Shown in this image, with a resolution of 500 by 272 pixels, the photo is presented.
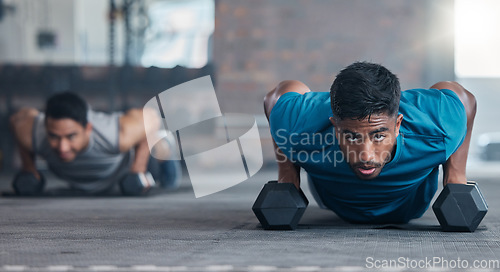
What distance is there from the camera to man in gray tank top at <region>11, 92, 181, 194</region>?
3082 mm

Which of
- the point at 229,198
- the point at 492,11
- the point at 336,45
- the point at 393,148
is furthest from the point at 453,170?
the point at 492,11

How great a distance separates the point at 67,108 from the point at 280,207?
5.41 feet

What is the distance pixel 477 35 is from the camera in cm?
659

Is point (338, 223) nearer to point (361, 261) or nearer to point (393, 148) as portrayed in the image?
point (393, 148)

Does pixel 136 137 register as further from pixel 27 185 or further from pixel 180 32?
pixel 180 32

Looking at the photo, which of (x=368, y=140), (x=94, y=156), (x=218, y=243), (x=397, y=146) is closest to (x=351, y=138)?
(x=368, y=140)

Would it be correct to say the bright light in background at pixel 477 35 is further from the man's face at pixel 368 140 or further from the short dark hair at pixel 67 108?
the man's face at pixel 368 140

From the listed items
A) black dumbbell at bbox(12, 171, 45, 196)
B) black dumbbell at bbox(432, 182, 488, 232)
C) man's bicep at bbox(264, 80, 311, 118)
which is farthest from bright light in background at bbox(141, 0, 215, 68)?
black dumbbell at bbox(432, 182, 488, 232)

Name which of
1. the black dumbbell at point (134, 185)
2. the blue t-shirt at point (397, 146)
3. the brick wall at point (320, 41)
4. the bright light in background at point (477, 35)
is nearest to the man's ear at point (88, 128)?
the black dumbbell at point (134, 185)

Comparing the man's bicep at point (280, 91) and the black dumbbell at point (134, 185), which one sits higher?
the man's bicep at point (280, 91)

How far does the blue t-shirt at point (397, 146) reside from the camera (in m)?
1.68

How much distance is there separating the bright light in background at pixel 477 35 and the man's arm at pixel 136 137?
3.58m

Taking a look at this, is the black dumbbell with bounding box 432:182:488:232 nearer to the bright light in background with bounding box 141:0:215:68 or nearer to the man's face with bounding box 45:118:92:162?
the man's face with bounding box 45:118:92:162

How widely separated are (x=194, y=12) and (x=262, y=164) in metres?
5.57
